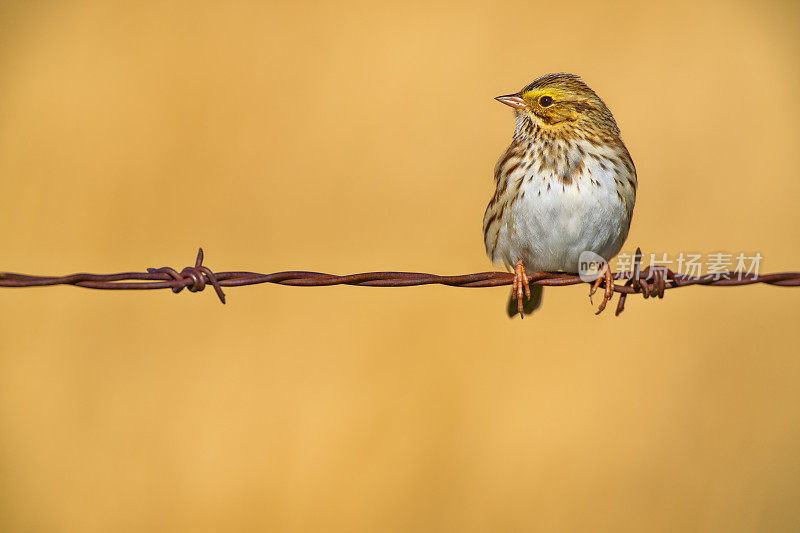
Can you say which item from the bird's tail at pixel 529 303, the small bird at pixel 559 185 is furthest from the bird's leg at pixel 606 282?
the bird's tail at pixel 529 303

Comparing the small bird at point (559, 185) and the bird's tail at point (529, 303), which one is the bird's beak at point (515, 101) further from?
the bird's tail at point (529, 303)

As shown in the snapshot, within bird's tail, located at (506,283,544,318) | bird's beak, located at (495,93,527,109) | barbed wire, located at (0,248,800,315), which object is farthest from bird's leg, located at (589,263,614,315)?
bird's beak, located at (495,93,527,109)

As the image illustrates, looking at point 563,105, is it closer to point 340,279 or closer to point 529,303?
point 529,303

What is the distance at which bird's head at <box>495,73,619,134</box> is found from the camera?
4660mm

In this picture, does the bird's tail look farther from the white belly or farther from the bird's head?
the bird's head

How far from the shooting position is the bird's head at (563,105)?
15.3ft

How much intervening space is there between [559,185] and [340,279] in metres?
1.68

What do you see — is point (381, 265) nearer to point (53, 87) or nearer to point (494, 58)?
point (494, 58)

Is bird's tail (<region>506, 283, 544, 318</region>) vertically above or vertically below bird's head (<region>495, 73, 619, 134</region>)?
below

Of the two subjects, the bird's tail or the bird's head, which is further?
the bird's tail

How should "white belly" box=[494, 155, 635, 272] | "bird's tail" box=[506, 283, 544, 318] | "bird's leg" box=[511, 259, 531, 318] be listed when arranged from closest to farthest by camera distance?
"bird's leg" box=[511, 259, 531, 318]
"white belly" box=[494, 155, 635, 272]
"bird's tail" box=[506, 283, 544, 318]

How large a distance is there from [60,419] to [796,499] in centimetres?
570

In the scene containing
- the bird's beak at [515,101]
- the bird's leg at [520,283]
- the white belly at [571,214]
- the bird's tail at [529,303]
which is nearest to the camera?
the bird's leg at [520,283]

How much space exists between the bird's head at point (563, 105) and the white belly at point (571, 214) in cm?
35
